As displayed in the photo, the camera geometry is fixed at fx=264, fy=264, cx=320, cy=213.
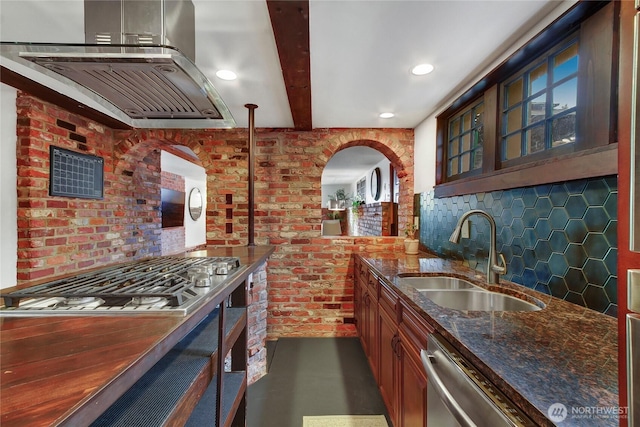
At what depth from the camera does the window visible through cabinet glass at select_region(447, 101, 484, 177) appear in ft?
6.61

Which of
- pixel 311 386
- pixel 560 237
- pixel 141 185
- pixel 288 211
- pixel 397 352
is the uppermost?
pixel 141 185

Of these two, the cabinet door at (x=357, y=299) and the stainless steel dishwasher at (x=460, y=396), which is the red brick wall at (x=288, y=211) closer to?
the cabinet door at (x=357, y=299)

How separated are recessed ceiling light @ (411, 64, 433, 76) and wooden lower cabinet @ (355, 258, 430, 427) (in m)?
1.44

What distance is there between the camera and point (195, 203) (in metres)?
6.85

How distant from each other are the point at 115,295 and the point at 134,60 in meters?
0.78

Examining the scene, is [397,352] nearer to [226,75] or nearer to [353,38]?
[353,38]

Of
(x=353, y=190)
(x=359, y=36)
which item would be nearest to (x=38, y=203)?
(x=359, y=36)

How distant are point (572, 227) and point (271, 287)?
2.56 metres

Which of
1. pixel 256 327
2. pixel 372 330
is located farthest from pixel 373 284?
pixel 256 327

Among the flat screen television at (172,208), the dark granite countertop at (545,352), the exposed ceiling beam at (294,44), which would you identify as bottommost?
the dark granite countertop at (545,352)

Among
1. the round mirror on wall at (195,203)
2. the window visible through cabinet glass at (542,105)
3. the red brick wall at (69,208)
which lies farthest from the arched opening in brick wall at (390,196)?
the round mirror on wall at (195,203)

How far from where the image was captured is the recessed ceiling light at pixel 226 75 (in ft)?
5.99

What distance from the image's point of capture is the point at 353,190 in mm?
9656

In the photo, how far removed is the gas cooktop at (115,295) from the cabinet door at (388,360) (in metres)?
1.06
